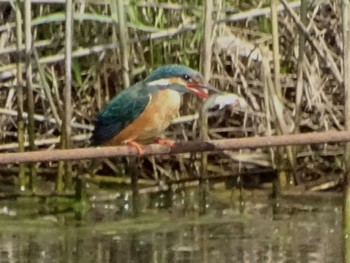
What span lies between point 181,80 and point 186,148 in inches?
22.5

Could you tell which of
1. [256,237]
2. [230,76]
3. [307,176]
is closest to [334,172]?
[307,176]

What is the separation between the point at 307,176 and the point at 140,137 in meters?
2.01

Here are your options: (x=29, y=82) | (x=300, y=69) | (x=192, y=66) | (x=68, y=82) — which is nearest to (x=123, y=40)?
(x=68, y=82)

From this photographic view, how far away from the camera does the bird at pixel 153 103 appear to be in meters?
4.30

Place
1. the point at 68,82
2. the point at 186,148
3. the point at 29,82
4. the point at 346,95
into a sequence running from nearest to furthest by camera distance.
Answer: the point at 186,148 → the point at 346,95 → the point at 68,82 → the point at 29,82

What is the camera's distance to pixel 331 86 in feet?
20.6

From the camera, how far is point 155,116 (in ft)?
14.3

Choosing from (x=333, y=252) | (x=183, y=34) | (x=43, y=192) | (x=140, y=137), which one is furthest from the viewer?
(x=183, y=34)

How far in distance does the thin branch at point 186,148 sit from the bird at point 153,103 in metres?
0.41

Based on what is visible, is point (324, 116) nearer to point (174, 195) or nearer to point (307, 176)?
point (307, 176)

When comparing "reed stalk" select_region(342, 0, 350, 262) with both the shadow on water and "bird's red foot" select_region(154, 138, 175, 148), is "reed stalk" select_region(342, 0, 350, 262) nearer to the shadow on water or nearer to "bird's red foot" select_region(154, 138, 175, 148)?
the shadow on water

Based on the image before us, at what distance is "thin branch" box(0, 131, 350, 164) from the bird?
41 centimetres

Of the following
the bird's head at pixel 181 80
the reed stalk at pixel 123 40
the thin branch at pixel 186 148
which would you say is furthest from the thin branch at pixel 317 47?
the thin branch at pixel 186 148

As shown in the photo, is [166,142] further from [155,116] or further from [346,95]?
[346,95]
